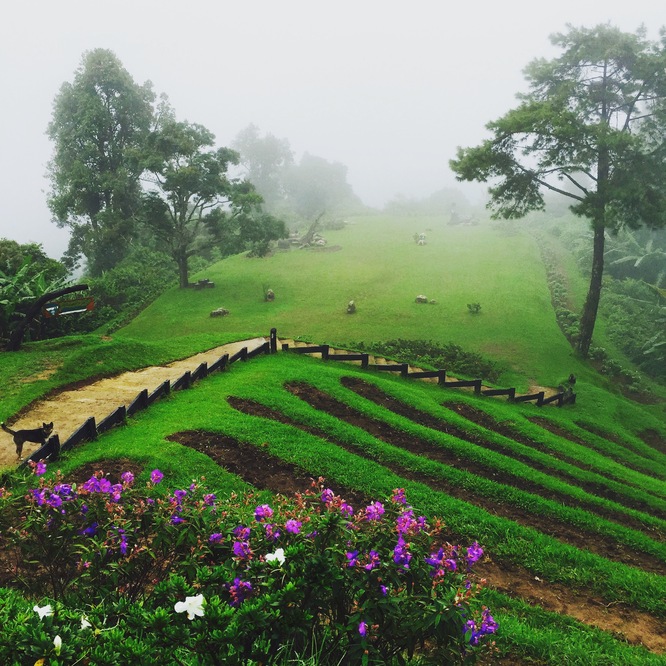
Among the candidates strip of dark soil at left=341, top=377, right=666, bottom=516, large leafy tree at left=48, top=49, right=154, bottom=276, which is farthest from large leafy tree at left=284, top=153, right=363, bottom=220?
strip of dark soil at left=341, top=377, right=666, bottom=516

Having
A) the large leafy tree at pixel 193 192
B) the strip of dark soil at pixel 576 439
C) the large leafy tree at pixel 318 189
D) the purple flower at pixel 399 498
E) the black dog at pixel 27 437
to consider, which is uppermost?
the large leafy tree at pixel 318 189

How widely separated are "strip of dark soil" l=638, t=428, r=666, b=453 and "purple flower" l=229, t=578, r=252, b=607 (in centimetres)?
1817

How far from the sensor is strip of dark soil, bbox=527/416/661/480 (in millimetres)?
14016

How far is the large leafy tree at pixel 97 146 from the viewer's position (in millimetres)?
31766

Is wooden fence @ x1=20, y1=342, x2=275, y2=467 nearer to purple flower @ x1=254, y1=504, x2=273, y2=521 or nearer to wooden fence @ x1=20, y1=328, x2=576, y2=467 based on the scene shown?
wooden fence @ x1=20, y1=328, x2=576, y2=467

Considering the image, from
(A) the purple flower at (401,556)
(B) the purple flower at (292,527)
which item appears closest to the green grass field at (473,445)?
(A) the purple flower at (401,556)

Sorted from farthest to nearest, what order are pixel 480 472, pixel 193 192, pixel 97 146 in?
pixel 97 146, pixel 193 192, pixel 480 472

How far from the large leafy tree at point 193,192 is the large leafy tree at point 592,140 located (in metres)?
14.6

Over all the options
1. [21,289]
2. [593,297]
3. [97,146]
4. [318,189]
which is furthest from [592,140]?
[318,189]

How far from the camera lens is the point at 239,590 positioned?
11.0 ft

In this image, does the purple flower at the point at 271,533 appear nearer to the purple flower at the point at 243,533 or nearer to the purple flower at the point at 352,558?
the purple flower at the point at 243,533

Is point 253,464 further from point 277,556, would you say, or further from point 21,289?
point 21,289

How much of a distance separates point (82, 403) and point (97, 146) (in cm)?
2991

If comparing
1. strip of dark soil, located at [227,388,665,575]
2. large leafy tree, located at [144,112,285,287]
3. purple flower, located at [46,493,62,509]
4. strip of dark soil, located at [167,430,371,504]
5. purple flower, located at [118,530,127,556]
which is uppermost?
large leafy tree, located at [144,112,285,287]
